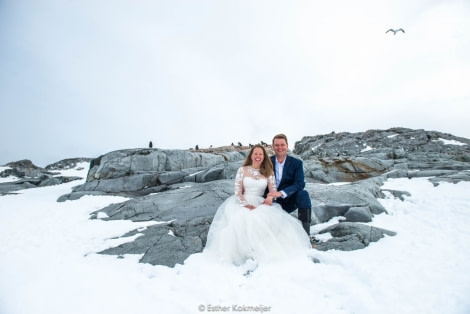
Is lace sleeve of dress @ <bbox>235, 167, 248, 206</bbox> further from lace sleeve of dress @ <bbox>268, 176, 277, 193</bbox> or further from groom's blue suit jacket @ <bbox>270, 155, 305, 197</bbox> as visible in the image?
groom's blue suit jacket @ <bbox>270, 155, 305, 197</bbox>

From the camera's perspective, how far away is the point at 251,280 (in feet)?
15.5

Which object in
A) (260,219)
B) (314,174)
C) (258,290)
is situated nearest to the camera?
(258,290)

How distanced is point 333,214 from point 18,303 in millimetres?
8607

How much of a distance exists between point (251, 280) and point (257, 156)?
3330 millimetres

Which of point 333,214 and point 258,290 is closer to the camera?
point 258,290

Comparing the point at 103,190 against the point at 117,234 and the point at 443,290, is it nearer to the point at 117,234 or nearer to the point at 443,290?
the point at 117,234

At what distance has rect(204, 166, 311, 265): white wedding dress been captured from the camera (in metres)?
5.54

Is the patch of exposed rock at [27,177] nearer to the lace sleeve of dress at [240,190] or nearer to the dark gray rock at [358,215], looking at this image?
the lace sleeve of dress at [240,190]

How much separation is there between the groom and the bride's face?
43 centimetres

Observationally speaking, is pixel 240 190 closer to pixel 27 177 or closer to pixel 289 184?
pixel 289 184

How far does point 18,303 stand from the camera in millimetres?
4082

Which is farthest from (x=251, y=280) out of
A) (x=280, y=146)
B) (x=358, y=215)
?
(x=358, y=215)

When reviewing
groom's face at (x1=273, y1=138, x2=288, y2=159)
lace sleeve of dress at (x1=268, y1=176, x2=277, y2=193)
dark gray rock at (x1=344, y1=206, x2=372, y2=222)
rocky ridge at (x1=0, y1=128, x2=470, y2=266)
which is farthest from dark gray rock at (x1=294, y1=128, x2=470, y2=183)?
lace sleeve of dress at (x1=268, y1=176, x2=277, y2=193)

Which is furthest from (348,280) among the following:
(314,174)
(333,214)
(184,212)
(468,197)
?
(314,174)
